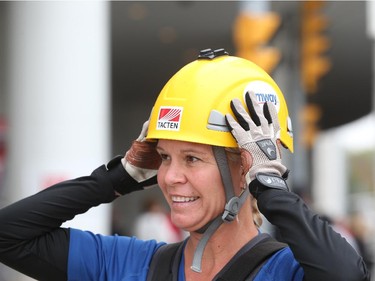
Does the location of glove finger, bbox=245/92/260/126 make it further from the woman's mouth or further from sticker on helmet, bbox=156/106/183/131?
the woman's mouth

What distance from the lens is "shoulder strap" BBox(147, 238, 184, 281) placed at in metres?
3.08

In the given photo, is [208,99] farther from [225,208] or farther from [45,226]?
[45,226]

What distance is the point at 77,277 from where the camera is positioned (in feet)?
10.7

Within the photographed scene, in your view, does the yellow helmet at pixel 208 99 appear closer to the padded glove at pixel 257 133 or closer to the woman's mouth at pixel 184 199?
the padded glove at pixel 257 133

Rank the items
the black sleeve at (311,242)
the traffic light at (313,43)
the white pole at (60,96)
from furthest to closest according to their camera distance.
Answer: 1. the traffic light at (313,43)
2. the white pole at (60,96)
3. the black sleeve at (311,242)

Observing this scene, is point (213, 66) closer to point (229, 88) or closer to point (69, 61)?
point (229, 88)

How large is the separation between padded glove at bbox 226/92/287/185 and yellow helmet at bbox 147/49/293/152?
0.05 metres

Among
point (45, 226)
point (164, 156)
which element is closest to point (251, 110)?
point (164, 156)

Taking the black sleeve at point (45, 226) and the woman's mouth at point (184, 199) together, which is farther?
the black sleeve at point (45, 226)

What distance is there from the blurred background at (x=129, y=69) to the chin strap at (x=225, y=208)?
15.2 feet

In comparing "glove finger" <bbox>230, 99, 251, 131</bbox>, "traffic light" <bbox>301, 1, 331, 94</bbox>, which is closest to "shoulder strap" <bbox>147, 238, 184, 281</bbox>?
"glove finger" <bbox>230, 99, 251, 131</bbox>

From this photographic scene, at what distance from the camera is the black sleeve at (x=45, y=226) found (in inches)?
128

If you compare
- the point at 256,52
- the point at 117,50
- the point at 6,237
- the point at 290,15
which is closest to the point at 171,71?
the point at 117,50

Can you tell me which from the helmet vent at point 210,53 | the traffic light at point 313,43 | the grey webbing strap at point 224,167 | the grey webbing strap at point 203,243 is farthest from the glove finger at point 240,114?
the traffic light at point 313,43
